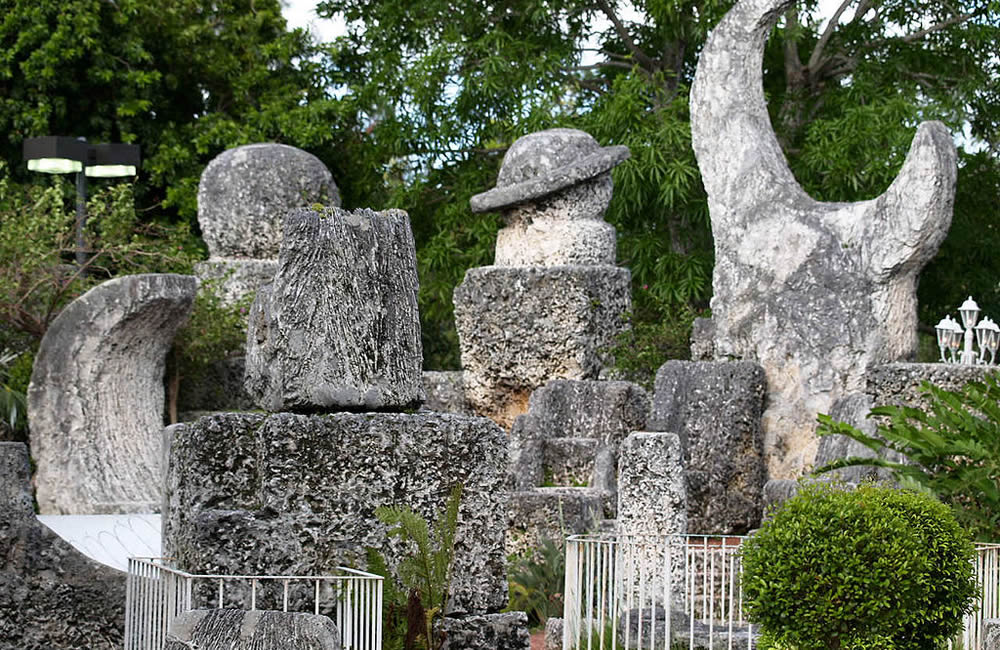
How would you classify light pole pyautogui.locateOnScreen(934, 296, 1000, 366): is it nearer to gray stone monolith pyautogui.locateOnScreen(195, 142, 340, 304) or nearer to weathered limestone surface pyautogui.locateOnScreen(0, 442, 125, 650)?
gray stone monolith pyautogui.locateOnScreen(195, 142, 340, 304)

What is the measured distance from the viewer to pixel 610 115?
20.2 m

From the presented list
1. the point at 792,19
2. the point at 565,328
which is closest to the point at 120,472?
the point at 565,328

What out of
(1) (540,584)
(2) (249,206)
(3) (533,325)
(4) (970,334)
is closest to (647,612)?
(1) (540,584)

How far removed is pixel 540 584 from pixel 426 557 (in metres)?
4.78

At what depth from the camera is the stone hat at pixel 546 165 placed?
15062mm

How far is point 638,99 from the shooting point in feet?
67.1

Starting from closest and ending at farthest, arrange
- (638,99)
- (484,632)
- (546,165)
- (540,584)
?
(484,632) → (540,584) → (546,165) → (638,99)

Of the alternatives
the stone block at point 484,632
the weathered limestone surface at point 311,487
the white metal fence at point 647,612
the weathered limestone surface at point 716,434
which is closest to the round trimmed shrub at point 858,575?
the white metal fence at point 647,612

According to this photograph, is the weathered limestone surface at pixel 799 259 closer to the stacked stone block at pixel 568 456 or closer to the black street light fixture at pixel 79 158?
the stacked stone block at pixel 568 456

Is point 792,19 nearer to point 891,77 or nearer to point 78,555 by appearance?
point 891,77

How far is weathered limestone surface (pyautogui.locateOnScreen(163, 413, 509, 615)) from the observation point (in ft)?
21.5

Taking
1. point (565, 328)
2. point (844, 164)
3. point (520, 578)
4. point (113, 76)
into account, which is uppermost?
point (113, 76)

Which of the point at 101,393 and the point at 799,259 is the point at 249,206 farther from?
the point at 799,259

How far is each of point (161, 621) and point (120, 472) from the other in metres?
7.90
